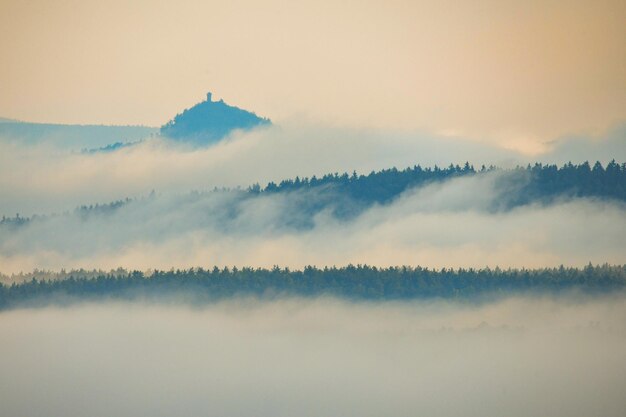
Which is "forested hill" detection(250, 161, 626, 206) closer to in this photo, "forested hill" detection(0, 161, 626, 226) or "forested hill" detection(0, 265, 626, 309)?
"forested hill" detection(0, 161, 626, 226)

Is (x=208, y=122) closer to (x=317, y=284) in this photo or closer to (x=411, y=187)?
(x=411, y=187)

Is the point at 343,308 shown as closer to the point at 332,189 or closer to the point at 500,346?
the point at 500,346

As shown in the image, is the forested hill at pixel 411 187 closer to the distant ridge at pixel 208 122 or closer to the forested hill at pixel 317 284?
the distant ridge at pixel 208 122

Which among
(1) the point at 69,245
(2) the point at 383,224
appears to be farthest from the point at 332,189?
(1) the point at 69,245

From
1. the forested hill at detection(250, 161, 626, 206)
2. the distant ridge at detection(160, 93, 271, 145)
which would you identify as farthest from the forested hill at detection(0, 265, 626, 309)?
the distant ridge at detection(160, 93, 271, 145)

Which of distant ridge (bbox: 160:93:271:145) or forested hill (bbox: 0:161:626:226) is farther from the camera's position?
distant ridge (bbox: 160:93:271:145)

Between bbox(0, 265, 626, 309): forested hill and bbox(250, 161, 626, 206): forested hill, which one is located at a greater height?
bbox(250, 161, 626, 206): forested hill

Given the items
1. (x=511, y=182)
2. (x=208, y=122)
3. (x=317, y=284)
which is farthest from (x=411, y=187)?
(x=208, y=122)
